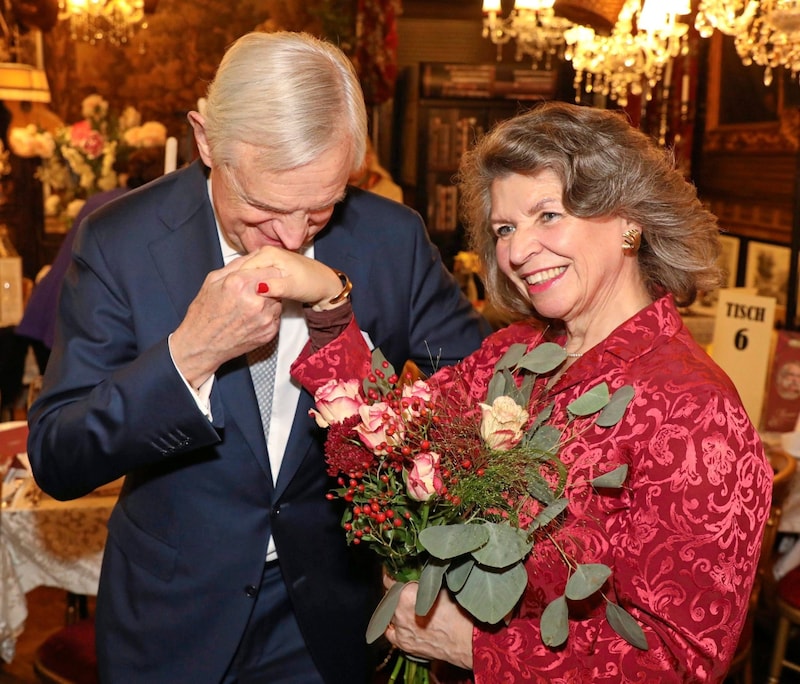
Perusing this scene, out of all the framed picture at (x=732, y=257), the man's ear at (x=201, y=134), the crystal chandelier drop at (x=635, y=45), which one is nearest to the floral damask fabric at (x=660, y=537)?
the man's ear at (x=201, y=134)

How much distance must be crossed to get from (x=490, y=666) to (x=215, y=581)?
1.84ft

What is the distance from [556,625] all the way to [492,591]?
102 mm

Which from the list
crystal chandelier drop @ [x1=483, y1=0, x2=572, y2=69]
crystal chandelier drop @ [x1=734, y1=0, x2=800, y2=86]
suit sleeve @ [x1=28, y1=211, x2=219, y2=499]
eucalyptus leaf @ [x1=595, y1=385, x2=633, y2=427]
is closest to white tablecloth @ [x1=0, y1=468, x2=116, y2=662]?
suit sleeve @ [x1=28, y1=211, x2=219, y2=499]

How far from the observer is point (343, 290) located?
180 cm

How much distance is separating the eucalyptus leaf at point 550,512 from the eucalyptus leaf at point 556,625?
4.4 inches

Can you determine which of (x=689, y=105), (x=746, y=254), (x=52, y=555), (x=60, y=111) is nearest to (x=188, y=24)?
(x=60, y=111)

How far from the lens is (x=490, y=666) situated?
58.1 inches

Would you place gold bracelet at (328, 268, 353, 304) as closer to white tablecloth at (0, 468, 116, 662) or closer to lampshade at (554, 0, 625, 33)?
white tablecloth at (0, 468, 116, 662)

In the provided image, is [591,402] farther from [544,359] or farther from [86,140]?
[86,140]

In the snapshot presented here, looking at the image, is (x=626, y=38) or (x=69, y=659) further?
(x=626, y=38)

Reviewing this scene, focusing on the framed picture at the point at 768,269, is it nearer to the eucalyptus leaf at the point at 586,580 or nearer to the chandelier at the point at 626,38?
the chandelier at the point at 626,38

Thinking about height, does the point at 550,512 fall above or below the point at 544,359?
below

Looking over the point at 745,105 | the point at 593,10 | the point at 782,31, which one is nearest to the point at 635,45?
the point at 745,105

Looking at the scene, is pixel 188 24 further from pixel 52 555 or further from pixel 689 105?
pixel 52 555
